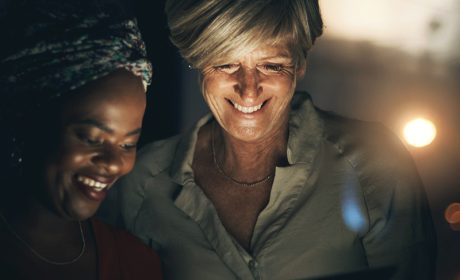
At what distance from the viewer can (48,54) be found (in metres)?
2.04

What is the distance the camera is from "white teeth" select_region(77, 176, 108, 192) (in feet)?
6.88

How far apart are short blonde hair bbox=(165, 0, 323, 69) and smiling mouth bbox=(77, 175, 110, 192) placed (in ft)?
2.54

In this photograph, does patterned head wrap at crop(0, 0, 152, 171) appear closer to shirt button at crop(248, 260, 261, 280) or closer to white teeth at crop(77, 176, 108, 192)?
white teeth at crop(77, 176, 108, 192)

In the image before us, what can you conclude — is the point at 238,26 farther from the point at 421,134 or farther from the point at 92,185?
the point at 421,134

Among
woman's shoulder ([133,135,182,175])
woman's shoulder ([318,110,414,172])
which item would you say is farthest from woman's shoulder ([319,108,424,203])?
woman's shoulder ([133,135,182,175])

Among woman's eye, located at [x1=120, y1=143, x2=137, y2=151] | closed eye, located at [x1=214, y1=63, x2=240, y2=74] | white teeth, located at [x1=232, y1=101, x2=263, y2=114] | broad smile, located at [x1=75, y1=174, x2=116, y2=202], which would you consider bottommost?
broad smile, located at [x1=75, y1=174, x2=116, y2=202]

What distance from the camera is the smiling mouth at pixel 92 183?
6.88ft

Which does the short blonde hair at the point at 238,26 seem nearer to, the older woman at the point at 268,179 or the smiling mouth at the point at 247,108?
the older woman at the point at 268,179

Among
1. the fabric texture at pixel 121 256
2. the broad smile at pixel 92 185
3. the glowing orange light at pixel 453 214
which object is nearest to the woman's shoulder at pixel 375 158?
the fabric texture at pixel 121 256

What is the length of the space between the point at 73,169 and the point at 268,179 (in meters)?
1.13

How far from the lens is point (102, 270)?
2.33 m

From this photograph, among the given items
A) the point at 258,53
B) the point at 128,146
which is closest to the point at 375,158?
the point at 258,53

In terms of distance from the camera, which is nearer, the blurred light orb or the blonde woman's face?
the blonde woman's face

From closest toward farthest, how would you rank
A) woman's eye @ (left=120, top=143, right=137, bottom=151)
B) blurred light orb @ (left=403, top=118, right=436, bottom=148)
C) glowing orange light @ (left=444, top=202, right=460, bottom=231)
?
woman's eye @ (left=120, top=143, right=137, bottom=151)
blurred light orb @ (left=403, top=118, right=436, bottom=148)
glowing orange light @ (left=444, top=202, right=460, bottom=231)
